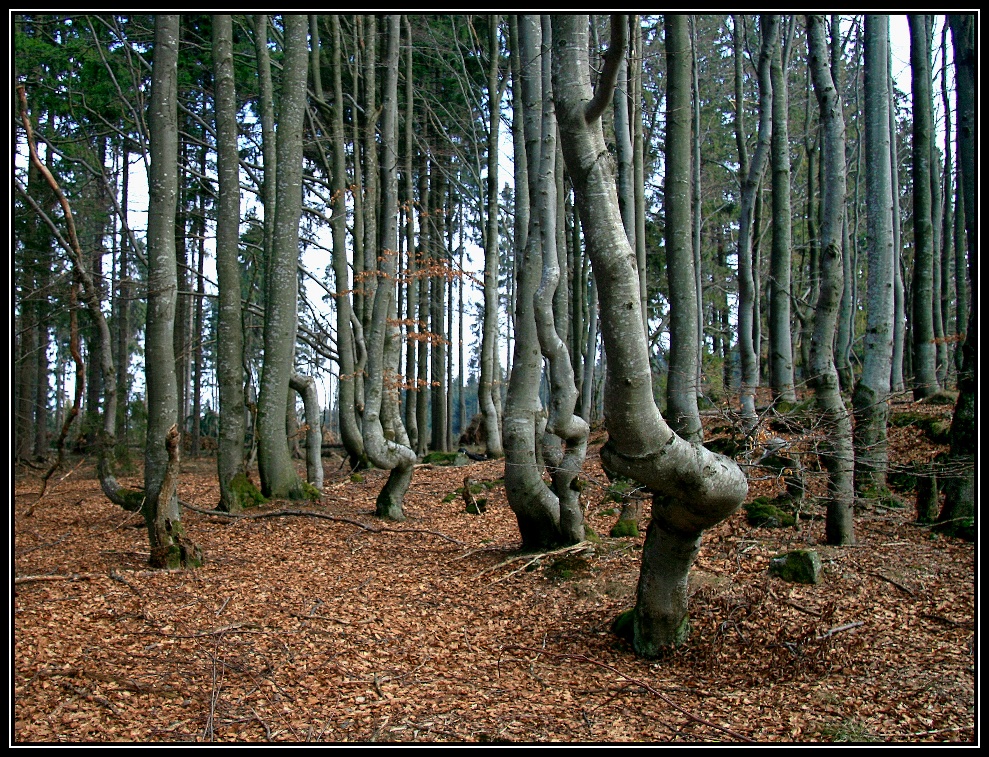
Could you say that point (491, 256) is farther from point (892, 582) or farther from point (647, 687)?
point (647, 687)

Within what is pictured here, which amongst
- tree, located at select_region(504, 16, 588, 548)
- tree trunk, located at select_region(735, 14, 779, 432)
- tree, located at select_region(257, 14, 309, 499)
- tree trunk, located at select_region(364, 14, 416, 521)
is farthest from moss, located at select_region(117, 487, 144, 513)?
tree trunk, located at select_region(735, 14, 779, 432)

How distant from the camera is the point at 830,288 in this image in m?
6.96

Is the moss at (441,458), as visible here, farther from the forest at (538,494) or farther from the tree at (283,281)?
the tree at (283,281)

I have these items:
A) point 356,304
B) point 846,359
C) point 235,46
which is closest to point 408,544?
point 356,304

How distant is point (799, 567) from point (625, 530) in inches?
87.9

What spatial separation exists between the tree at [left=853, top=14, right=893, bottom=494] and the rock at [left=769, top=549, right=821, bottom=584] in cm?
163

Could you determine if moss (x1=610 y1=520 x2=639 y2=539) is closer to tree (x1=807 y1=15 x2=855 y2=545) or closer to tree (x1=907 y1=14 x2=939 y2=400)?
tree (x1=807 y1=15 x2=855 y2=545)

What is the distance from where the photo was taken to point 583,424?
294 inches

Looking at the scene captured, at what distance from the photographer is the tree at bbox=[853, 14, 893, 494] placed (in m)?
7.15

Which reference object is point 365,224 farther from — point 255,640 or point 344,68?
point 255,640

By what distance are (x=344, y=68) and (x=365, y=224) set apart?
16.2 ft

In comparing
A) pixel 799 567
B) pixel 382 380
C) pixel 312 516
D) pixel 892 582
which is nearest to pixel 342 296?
pixel 382 380

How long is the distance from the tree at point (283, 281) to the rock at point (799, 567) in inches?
270

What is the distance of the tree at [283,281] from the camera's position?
997cm
